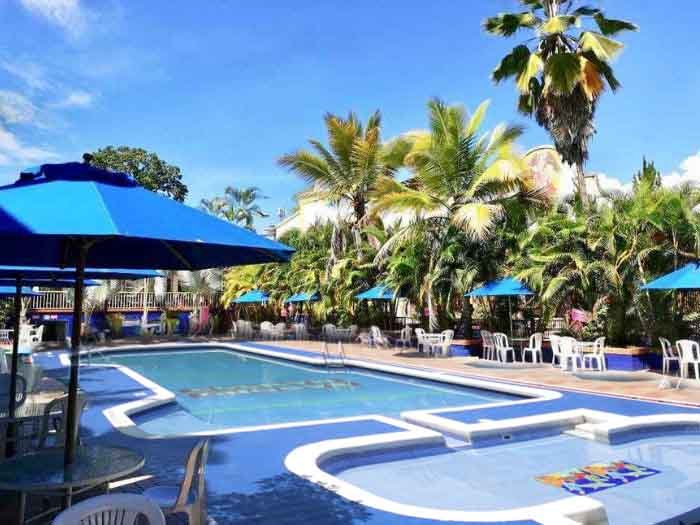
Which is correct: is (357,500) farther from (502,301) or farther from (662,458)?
(502,301)

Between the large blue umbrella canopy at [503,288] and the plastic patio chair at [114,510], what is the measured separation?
1280cm

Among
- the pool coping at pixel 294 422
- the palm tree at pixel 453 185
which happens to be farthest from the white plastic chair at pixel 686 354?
the palm tree at pixel 453 185

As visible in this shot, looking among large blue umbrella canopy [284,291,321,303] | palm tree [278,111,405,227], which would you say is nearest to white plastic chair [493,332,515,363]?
palm tree [278,111,405,227]

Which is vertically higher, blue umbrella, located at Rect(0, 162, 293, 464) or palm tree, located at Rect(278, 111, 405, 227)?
palm tree, located at Rect(278, 111, 405, 227)

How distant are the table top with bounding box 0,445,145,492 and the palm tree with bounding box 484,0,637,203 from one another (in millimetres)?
13574

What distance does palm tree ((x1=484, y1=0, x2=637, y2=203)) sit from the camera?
50.3ft

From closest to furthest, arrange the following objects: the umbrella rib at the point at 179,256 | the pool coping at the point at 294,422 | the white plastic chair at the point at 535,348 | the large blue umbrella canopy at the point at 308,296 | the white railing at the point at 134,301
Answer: the umbrella rib at the point at 179,256, the pool coping at the point at 294,422, the white plastic chair at the point at 535,348, the large blue umbrella canopy at the point at 308,296, the white railing at the point at 134,301

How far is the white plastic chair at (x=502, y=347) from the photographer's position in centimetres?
1482

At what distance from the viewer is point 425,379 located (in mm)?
13141

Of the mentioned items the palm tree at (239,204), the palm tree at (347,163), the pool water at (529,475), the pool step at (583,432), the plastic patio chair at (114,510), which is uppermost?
the palm tree at (239,204)

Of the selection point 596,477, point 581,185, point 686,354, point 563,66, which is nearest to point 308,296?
point 581,185

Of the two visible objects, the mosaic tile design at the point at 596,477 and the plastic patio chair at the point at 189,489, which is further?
the mosaic tile design at the point at 596,477

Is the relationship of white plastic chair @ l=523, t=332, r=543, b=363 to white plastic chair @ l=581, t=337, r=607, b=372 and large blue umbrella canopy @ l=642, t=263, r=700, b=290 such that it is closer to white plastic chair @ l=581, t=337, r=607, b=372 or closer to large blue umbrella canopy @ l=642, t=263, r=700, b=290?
white plastic chair @ l=581, t=337, r=607, b=372

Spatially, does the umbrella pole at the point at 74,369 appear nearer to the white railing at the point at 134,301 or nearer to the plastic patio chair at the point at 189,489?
the plastic patio chair at the point at 189,489
